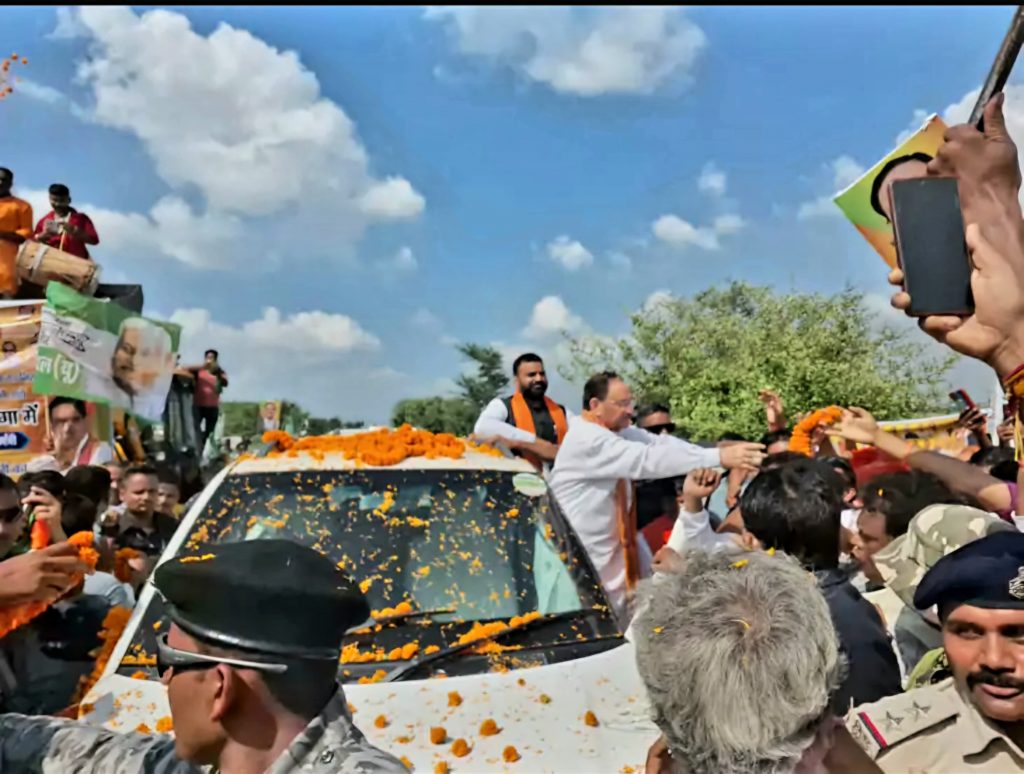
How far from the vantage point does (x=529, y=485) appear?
4234 mm

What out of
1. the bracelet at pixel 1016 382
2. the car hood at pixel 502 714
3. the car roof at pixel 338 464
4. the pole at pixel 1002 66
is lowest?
the car hood at pixel 502 714

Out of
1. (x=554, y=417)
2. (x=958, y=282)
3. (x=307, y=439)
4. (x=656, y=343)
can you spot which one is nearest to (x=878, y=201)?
(x=958, y=282)

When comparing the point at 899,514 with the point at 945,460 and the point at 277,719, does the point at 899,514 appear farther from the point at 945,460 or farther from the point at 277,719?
the point at 277,719

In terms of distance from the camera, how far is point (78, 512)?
4691mm

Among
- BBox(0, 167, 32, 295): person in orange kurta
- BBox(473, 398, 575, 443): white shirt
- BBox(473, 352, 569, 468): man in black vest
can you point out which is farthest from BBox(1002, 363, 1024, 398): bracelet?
BBox(0, 167, 32, 295): person in orange kurta

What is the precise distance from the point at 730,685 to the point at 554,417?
547cm

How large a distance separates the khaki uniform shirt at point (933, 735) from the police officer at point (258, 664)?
1.28m

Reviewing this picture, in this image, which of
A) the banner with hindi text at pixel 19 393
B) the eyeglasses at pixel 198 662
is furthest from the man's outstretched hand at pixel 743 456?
the banner with hindi text at pixel 19 393

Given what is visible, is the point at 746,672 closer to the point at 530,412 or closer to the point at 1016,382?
the point at 1016,382

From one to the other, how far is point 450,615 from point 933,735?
1.87m

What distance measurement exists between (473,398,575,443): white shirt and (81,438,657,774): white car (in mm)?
2024

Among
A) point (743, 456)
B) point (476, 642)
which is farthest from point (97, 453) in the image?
point (743, 456)

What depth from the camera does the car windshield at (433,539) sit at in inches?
143

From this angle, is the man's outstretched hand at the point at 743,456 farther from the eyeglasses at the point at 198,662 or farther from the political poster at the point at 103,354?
the political poster at the point at 103,354
